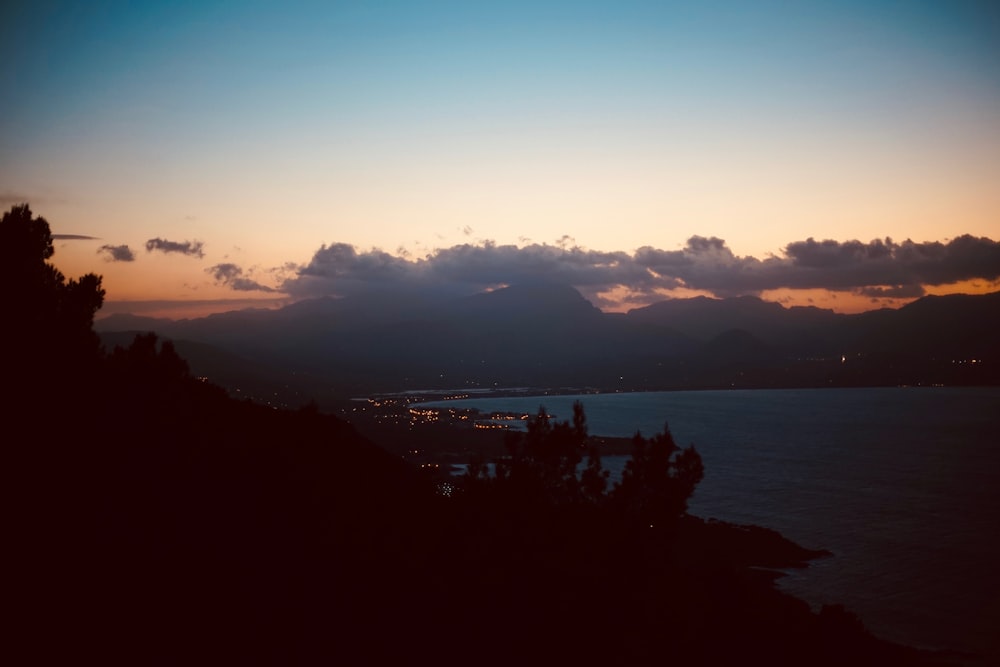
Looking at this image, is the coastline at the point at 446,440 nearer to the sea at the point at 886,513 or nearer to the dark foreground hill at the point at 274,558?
the sea at the point at 886,513

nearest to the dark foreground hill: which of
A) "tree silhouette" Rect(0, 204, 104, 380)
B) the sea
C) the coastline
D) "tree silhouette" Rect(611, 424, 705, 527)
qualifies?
"tree silhouette" Rect(611, 424, 705, 527)

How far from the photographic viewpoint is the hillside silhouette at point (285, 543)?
64.2 feet

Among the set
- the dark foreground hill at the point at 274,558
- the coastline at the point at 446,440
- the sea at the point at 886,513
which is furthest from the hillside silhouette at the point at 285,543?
the coastline at the point at 446,440

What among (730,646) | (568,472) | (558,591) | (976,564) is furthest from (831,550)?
(558,591)

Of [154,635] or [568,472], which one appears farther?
[568,472]

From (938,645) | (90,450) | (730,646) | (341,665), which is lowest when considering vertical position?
(938,645)

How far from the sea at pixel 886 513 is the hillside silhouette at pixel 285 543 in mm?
26579

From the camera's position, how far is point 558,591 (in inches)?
859

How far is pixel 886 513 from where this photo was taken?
87688mm

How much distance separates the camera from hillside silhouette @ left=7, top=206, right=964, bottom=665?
64.2 feet

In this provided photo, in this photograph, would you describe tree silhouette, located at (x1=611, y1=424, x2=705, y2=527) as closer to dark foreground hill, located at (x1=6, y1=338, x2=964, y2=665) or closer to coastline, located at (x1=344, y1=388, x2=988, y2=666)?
dark foreground hill, located at (x1=6, y1=338, x2=964, y2=665)

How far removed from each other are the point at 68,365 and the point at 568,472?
Answer: 1009 inches

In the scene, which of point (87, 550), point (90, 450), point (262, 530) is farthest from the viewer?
point (90, 450)

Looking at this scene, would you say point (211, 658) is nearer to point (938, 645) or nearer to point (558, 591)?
point (558, 591)
